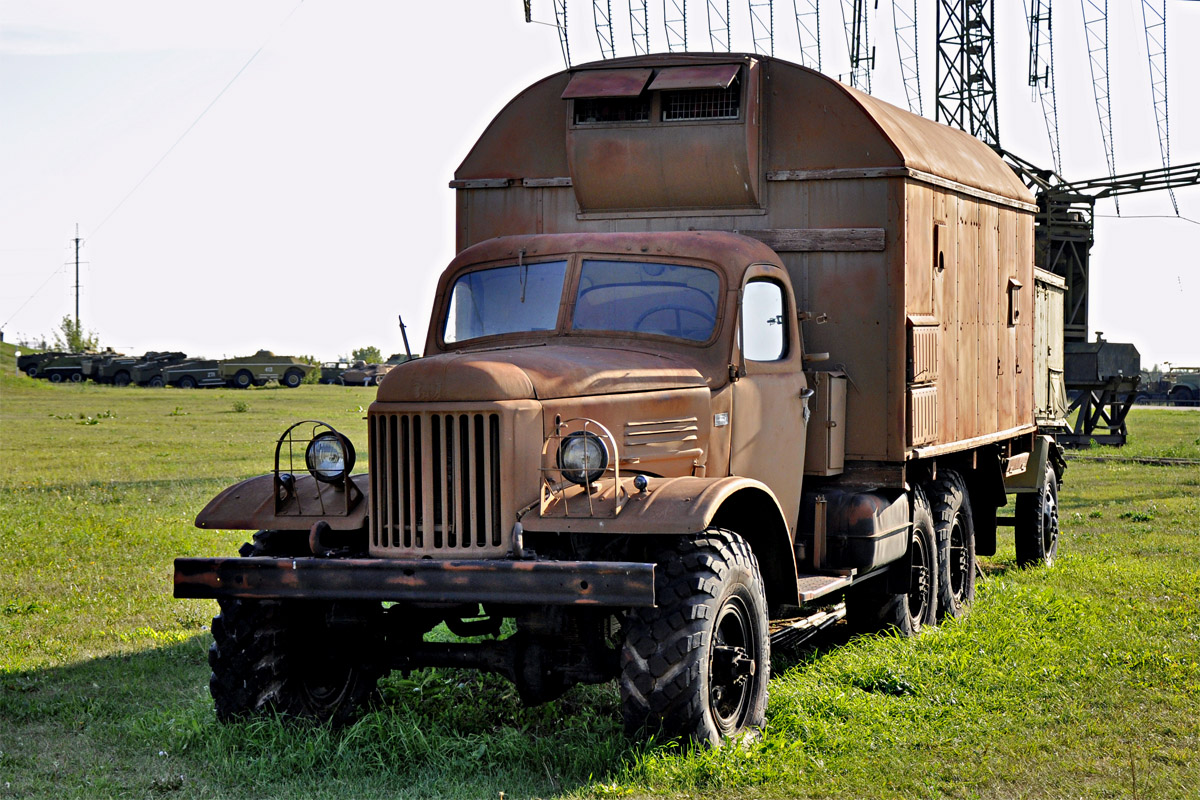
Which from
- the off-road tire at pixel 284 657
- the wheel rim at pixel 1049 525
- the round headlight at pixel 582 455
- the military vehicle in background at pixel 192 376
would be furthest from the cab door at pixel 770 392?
the military vehicle in background at pixel 192 376

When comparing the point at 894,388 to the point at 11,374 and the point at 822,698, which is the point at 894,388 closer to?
the point at 822,698

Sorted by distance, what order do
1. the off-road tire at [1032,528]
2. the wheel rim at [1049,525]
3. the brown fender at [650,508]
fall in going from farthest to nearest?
1. the wheel rim at [1049,525]
2. the off-road tire at [1032,528]
3. the brown fender at [650,508]

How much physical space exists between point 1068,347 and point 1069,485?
7.24m

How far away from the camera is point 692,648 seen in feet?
19.8

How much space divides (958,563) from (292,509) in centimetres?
584

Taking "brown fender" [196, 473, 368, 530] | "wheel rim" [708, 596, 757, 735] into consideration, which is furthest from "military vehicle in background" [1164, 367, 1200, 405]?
"brown fender" [196, 473, 368, 530]

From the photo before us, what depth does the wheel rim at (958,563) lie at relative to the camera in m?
10.7

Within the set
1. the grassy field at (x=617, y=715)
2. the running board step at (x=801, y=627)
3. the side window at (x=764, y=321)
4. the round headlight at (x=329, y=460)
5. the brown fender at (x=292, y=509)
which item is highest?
the side window at (x=764, y=321)

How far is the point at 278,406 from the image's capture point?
46.0m

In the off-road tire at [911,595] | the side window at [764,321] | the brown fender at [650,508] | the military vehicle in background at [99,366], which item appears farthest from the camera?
the military vehicle in background at [99,366]

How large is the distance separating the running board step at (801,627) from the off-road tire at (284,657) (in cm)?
245

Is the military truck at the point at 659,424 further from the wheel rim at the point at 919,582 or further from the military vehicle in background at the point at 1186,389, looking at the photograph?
the military vehicle in background at the point at 1186,389

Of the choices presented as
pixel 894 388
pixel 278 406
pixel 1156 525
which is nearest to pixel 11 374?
pixel 278 406

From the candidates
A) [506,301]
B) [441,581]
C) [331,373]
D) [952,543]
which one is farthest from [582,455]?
[331,373]
